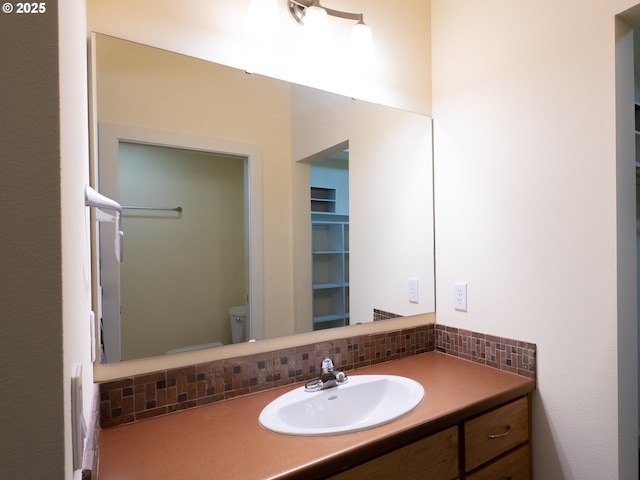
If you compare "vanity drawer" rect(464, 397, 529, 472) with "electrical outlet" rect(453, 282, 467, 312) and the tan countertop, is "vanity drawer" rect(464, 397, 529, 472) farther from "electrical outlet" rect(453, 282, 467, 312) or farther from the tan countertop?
"electrical outlet" rect(453, 282, 467, 312)

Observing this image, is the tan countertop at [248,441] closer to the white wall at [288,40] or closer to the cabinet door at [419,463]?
the cabinet door at [419,463]

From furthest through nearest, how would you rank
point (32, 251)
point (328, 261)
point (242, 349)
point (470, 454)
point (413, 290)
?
point (413, 290) → point (328, 261) → point (242, 349) → point (470, 454) → point (32, 251)

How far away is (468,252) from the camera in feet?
5.13

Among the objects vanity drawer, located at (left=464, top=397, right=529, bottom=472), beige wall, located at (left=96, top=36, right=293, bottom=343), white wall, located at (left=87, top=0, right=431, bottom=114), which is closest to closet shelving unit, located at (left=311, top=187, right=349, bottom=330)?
beige wall, located at (left=96, top=36, right=293, bottom=343)

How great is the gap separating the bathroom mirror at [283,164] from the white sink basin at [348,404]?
25 cm

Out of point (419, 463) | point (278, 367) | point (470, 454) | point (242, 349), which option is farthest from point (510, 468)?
point (242, 349)

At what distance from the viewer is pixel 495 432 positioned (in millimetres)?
1204

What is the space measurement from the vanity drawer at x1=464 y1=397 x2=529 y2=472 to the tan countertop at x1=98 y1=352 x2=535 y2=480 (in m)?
0.05

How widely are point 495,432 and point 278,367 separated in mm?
764

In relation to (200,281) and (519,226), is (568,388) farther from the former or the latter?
(200,281)

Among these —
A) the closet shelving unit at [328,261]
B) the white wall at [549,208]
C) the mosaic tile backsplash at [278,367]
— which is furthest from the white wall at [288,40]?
the mosaic tile backsplash at [278,367]

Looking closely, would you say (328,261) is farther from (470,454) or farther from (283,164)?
(470,454)

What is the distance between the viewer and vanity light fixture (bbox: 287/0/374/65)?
1329 mm

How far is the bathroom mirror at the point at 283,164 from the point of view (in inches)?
43.2
